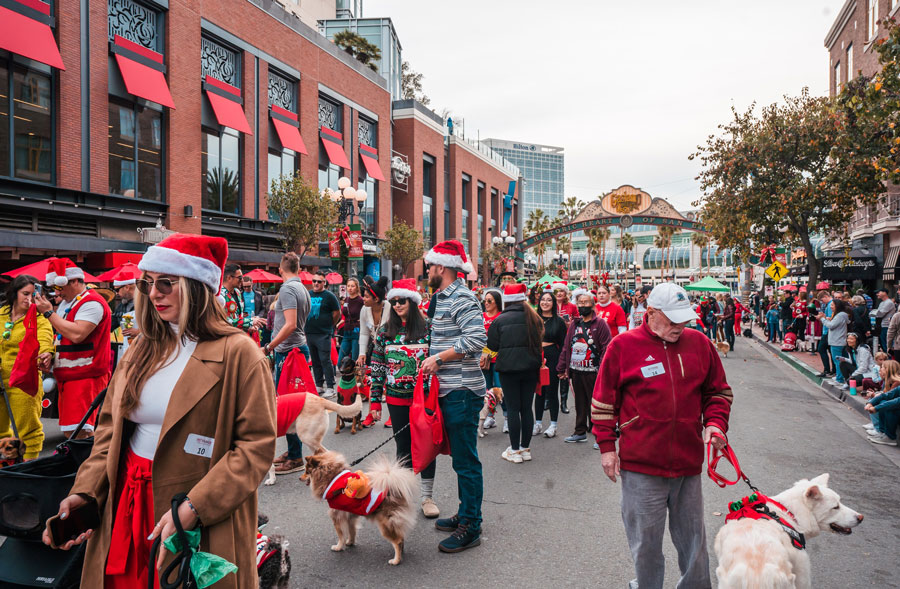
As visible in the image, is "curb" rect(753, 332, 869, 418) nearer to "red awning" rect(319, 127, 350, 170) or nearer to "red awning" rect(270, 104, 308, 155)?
"red awning" rect(270, 104, 308, 155)

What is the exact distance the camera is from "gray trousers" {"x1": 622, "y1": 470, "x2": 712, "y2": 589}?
3.12m

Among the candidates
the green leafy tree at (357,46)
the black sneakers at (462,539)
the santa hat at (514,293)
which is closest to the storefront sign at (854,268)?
the santa hat at (514,293)

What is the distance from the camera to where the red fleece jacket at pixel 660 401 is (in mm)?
3107

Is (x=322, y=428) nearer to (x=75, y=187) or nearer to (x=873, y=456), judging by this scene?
(x=873, y=456)

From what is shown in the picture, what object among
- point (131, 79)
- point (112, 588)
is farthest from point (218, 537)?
point (131, 79)

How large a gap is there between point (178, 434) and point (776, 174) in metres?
24.0

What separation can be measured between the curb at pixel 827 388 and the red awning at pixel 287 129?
2066 cm

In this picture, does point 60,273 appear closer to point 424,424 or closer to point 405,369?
point 405,369

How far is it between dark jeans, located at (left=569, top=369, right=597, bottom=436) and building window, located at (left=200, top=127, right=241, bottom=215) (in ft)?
59.4

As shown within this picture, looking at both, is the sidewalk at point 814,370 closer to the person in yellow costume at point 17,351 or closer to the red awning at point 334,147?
the person in yellow costume at point 17,351

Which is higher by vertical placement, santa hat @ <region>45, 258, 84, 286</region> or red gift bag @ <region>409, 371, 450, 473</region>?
santa hat @ <region>45, 258, 84, 286</region>

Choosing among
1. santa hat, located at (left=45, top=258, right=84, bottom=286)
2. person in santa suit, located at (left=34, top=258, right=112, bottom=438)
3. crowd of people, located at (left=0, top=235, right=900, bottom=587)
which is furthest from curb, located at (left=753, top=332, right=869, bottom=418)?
santa hat, located at (left=45, top=258, right=84, bottom=286)

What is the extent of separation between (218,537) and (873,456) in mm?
8084

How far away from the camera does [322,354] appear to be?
9.08 m
